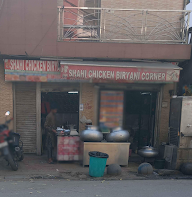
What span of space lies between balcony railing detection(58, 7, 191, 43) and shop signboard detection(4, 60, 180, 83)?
1330mm

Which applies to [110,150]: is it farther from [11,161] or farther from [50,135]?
[11,161]

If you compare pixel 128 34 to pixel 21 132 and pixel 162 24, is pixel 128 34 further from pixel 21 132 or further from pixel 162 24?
pixel 21 132

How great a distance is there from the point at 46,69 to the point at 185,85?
5.60 metres

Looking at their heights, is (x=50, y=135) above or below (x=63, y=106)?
below

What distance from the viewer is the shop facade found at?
7.30 m

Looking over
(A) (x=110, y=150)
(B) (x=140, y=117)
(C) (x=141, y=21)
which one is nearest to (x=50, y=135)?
(A) (x=110, y=150)

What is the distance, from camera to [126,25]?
26.6 ft

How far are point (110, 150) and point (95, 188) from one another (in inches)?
78.1

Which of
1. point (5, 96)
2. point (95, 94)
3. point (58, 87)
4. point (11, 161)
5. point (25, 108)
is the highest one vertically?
point (58, 87)

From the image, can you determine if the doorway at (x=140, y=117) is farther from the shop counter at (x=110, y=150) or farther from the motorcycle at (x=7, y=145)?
the motorcycle at (x=7, y=145)

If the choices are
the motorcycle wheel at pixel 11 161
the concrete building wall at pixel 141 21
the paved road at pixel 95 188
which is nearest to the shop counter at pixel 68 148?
the motorcycle wheel at pixel 11 161

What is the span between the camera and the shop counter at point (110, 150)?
6.94 m

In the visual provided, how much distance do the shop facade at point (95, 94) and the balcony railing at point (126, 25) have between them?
4.02 feet

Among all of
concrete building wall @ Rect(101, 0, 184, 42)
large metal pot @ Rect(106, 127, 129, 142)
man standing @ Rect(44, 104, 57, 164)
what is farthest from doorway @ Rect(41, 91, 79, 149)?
concrete building wall @ Rect(101, 0, 184, 42)
